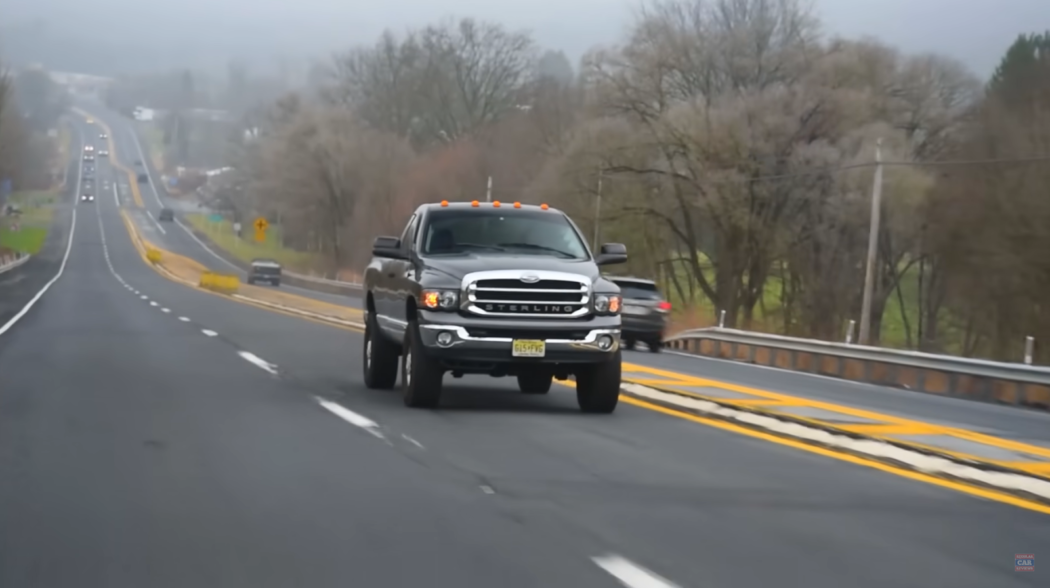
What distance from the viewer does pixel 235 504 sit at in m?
8.66

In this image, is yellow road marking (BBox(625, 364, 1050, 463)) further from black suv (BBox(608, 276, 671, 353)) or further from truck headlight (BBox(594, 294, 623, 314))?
black suv (BBox(608, 276, 671, 353))

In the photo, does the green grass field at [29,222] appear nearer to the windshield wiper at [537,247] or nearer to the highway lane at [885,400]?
the highway lane at [885,400]

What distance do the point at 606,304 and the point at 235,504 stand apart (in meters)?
5.73

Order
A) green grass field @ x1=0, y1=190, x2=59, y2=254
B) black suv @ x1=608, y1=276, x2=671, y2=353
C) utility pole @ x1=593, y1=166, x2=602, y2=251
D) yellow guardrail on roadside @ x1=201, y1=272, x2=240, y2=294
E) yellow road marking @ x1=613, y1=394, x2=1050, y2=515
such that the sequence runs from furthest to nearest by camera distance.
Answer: green grass field @ x1=0, y1=190, x2=59, y2=254, yellow guardrail on roadside @ x1=201, y1=272, x2=240, y2=294, utility pole @ x1=593, y1=166, x2=602, y2=251, black suv @ x1=608, y1=276, x2=671, y2=353, yellow road marking @ x1=613, y1=394, x2=1050, y2=515

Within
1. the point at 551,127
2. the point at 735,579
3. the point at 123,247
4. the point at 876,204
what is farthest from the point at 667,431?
the point at 123,247

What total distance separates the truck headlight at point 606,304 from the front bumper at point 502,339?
0.64ft

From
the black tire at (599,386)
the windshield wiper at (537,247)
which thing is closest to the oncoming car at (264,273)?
the windshield wiper at (537,247)

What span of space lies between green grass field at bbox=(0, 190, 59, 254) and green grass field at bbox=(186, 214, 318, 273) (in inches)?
604

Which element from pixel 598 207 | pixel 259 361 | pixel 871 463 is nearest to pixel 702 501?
pixel 871 463

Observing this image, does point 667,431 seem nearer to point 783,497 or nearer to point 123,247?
point 783,497

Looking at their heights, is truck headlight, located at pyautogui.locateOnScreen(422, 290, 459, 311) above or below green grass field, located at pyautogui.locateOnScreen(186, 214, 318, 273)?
above

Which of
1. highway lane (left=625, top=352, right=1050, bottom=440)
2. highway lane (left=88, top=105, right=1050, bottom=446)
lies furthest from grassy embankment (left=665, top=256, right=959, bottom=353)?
highway lane (left=625, top=352, right=1050, bottom=440)

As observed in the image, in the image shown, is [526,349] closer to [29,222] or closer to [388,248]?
[388,248]

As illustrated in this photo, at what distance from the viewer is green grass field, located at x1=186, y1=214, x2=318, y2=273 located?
11075cm
